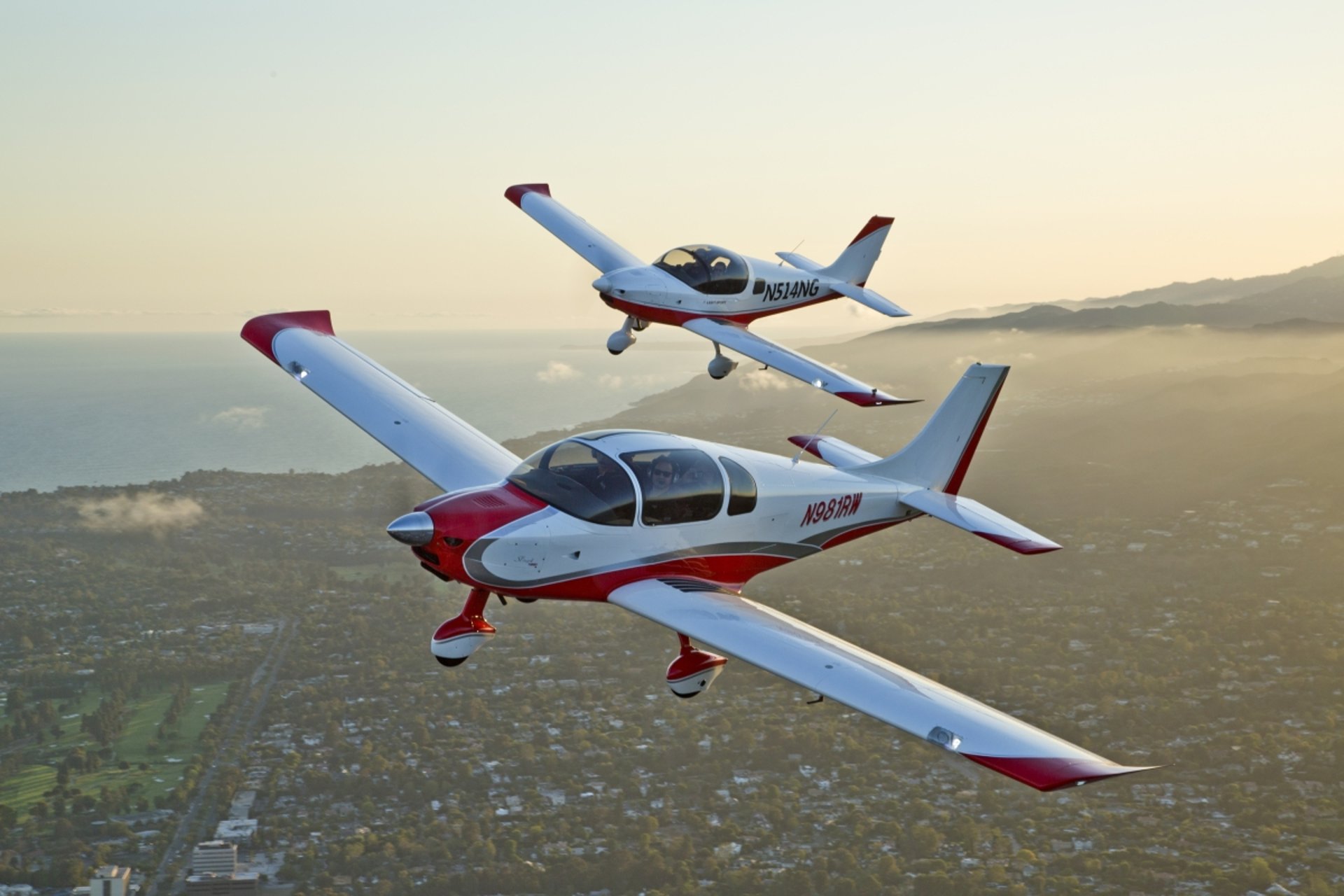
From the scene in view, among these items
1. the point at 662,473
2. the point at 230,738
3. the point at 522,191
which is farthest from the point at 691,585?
the point at 230,738

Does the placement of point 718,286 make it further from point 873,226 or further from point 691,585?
point 691,585

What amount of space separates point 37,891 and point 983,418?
159ft

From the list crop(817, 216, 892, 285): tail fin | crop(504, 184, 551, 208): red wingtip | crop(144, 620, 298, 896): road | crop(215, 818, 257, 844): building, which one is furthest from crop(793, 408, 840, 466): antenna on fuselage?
crop(144, 620, 298, 896): road

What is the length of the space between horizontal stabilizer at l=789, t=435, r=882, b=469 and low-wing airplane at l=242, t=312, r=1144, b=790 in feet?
0.14

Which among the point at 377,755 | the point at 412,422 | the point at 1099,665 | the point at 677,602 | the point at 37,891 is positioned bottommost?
the point at 37,891

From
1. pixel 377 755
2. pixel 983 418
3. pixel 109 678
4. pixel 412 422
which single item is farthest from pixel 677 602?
pixel 109 678

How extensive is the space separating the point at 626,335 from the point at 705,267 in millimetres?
2884

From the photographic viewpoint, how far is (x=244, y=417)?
11588 cm

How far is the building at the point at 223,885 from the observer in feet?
144

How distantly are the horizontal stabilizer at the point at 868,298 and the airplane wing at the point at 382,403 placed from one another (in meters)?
13.9

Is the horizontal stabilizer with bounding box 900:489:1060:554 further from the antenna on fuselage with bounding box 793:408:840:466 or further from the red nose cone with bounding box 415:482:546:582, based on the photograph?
the red nose cone with bounding box 415:482:546:582

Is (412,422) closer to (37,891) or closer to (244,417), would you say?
(37,891)

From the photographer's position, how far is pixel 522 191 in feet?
106

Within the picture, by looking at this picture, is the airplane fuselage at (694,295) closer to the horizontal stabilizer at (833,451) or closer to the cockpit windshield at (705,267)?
the cockpit windshield at (705,267)
